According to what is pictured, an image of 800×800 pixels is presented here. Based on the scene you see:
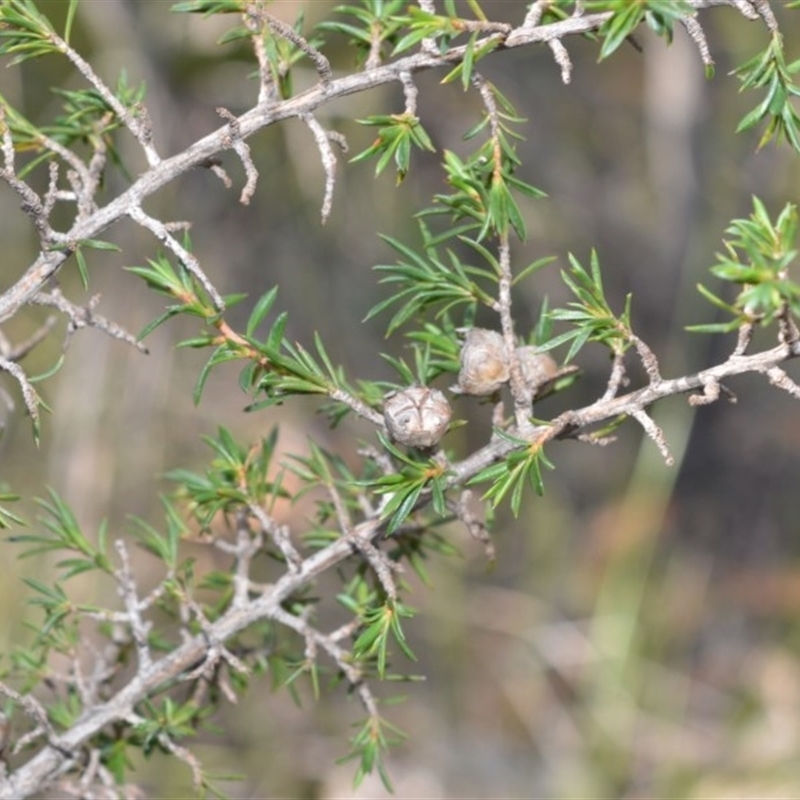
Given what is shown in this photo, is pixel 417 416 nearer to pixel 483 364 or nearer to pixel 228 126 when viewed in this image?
pixel 483 364

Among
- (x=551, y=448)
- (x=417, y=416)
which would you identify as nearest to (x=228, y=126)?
(x=417, y=416)

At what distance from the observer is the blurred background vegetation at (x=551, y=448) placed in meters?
1.88

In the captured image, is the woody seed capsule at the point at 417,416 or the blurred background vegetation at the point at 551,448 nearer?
the woody seed capsule at the point at 417,416

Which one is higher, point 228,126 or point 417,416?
point 228,126

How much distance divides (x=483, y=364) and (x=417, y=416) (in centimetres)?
5

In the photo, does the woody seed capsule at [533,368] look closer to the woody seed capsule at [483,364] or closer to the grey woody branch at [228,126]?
the woody seed capsule at [483,364]

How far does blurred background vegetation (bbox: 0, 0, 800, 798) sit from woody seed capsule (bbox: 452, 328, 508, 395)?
1.31 metres

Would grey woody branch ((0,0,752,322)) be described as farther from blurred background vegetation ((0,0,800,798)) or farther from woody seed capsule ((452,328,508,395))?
blurred background vegetation ((0,0,800,798))

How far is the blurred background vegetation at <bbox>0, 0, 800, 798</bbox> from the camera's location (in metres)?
1.88

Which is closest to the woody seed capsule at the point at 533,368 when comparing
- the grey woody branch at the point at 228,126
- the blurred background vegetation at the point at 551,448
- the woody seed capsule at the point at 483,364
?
the woody seed capsule at the point at 483,364

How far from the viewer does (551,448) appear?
2197 mm

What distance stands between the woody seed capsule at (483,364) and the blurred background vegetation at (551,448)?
1311 mm

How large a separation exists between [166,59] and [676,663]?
4.80 ft

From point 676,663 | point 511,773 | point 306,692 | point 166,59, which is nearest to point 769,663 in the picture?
point 676,663
